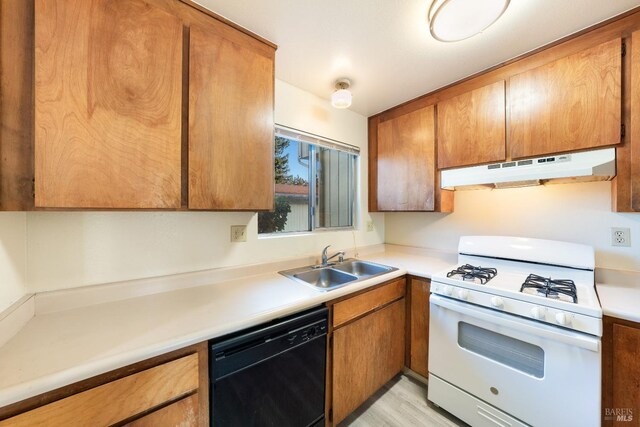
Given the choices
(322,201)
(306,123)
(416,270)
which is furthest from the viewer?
(322,201)

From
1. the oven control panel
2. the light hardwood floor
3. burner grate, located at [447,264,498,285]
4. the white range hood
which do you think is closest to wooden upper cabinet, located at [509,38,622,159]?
the white range hood

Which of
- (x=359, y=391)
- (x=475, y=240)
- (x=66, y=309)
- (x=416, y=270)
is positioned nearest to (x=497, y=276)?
(x=475, y=240)

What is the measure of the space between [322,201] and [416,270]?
97cm

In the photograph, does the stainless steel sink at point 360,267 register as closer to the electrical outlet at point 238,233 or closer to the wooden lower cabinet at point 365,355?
the wooden lower cabinet at point 365,355

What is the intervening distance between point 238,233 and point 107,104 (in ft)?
3.03

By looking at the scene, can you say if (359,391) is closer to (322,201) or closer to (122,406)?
(122,406)

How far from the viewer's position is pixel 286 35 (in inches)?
52.6

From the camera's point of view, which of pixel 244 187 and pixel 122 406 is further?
pixel 244 187

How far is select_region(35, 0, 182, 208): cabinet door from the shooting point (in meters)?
0.82

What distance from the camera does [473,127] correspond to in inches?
67.7

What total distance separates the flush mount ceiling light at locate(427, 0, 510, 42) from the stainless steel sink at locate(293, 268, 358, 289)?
5.09ft

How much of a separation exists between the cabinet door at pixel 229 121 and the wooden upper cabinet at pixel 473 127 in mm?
1347

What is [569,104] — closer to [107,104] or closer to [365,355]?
[365,355]

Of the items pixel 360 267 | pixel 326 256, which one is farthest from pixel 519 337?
pixel 326 256
